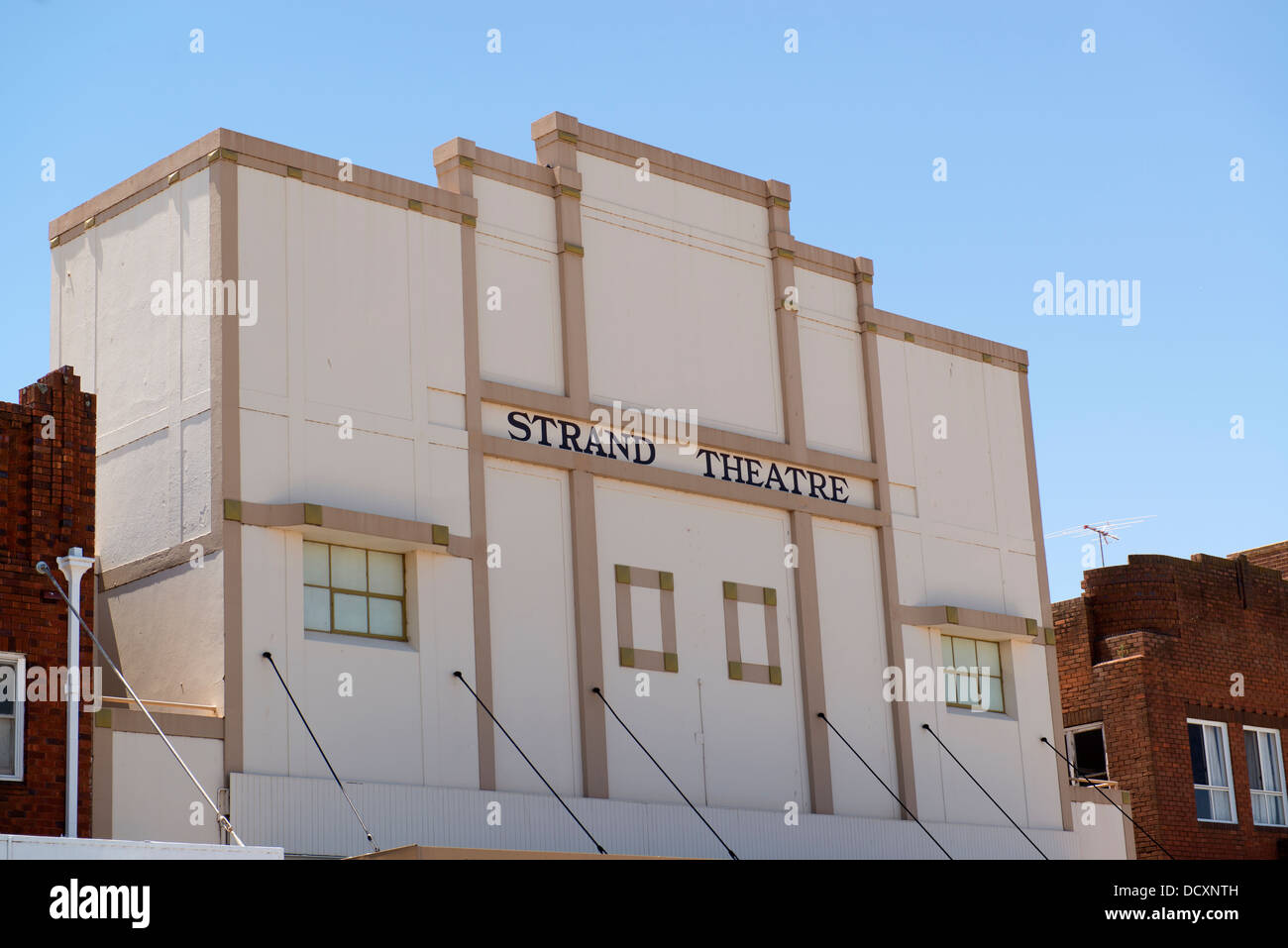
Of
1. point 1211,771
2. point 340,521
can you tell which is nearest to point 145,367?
point 340,521

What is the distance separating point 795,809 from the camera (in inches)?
1097

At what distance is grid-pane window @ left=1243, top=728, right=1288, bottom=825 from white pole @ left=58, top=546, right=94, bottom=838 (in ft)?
75.1

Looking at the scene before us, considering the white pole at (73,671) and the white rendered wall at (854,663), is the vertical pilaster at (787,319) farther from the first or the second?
the white pole at (73,671)

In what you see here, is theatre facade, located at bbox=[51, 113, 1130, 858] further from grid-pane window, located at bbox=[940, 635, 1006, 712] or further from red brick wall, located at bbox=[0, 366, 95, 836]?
red brick wall, located at bbox=[0, 366, 95, 836]

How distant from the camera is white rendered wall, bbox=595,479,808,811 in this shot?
1048 inches

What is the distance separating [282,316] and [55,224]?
492 centimetres

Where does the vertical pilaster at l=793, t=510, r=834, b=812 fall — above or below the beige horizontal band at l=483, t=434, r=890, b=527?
below

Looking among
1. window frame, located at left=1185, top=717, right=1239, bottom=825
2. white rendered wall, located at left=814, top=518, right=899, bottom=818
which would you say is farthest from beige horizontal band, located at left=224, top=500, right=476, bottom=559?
window frame, located at left=1185, top=717, right=1239, bottom=825

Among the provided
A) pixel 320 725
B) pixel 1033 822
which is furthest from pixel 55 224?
pixel 1033 822

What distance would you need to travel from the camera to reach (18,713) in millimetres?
20453

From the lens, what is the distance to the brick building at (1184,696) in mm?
33969

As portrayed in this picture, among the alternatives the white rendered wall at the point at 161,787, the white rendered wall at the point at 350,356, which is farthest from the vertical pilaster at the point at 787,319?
the white rendered wall at the point at 161,787

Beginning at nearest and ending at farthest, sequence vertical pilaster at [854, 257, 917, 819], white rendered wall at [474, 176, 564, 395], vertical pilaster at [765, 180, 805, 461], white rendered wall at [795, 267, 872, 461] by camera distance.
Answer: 1. white rendered wall at [474, 176, 564, 395]
2. vertical pilaster at [854, 257, 917, 819]
3. vertical pilaster at [765, 180, 805, 461]
4. white rendered wall at [795, 267, 872, 461]

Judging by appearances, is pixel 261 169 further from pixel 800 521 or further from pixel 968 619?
pixel 968 619
